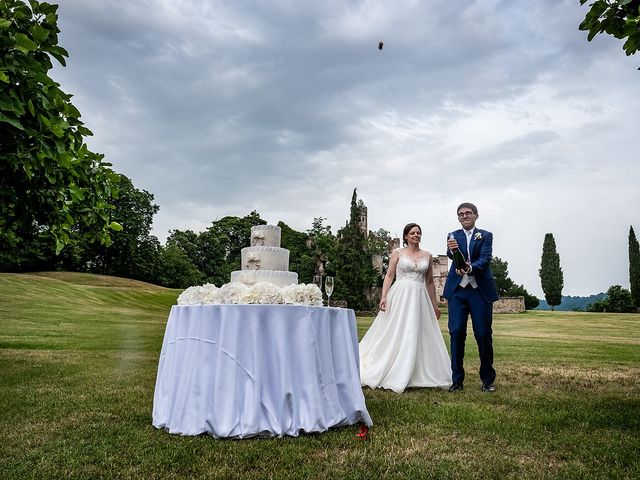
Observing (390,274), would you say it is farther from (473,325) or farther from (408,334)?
(473,325)

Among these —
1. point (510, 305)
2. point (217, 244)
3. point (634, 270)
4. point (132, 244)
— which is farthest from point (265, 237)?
point (217, 244)

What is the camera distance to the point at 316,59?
11.4 metres

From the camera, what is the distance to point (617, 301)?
61.2 m

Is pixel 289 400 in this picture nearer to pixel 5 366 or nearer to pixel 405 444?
pixel 405 444

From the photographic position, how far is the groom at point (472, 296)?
741cm

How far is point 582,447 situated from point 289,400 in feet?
8.49

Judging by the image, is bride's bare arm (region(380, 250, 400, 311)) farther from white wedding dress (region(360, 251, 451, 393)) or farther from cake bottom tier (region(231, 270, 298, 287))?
cake bottom tier (region(231, 270, 298, 287))

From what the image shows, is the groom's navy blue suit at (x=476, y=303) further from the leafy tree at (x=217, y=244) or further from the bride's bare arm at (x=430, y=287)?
the leafy tree at (x=217, y=244)

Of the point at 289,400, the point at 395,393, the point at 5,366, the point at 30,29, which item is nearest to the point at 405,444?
the point at 289,400

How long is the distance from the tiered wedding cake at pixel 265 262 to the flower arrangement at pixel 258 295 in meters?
0.31

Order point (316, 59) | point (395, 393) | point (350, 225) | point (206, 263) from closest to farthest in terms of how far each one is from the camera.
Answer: point (395, 393) < point (316, 59) < point (350, 225) < point (206, 263)

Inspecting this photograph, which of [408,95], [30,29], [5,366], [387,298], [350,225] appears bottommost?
[5,366]

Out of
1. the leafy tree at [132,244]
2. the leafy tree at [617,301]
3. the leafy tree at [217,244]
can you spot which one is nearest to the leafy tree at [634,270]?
the leafy tree at [617,301]

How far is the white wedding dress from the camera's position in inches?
309
